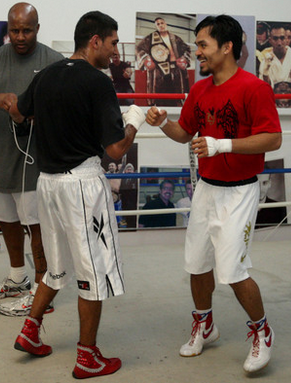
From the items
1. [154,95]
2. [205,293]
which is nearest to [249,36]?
[154,95]

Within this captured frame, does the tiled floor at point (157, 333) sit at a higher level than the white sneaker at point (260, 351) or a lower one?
lower

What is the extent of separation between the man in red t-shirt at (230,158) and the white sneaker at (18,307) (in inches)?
32.8

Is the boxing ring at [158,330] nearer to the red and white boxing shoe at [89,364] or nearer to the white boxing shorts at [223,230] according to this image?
the red and white boxing shoe at [89,364]

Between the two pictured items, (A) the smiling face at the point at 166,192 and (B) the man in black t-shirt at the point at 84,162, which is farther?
(A) the smiling face at the point at 166,192

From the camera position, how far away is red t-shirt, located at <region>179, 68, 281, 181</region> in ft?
6.04

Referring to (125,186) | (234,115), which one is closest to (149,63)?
(125,186)

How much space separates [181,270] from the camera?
315 centimetres

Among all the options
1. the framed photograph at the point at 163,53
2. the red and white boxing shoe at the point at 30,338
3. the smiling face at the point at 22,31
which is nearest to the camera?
the red and white boxing shoe at the point at 30,338

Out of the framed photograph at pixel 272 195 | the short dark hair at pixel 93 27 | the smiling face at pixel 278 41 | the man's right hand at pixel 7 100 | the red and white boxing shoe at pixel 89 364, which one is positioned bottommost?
the red and white boxing shoe at pixel 89 364

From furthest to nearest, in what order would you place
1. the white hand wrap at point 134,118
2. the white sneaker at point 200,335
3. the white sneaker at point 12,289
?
the white sneaker at point 12,289, the white sneaker at point 200,335, the white hand wrap at point 134,118

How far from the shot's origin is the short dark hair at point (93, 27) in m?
1.84

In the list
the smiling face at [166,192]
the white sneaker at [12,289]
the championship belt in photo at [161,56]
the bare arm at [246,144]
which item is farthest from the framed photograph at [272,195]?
the bare arm at [246,144]

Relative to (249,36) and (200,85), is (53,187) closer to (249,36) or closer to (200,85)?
(200,85)

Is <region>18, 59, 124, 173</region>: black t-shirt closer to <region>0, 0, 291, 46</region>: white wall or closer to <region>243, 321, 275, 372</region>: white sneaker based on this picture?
<region>243, 321, 275, 372</region>: white sneaker
